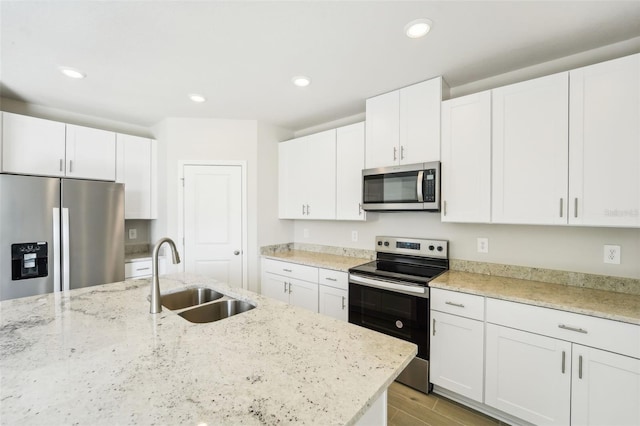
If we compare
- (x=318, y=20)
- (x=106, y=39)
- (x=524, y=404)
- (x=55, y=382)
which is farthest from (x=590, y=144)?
(x=106, y=39)

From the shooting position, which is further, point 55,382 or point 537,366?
point 537,366

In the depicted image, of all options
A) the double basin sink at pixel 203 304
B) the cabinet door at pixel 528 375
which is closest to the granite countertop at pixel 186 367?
the double basin sink at pixel 203 304

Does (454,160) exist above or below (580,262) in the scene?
above

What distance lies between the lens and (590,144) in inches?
65.4

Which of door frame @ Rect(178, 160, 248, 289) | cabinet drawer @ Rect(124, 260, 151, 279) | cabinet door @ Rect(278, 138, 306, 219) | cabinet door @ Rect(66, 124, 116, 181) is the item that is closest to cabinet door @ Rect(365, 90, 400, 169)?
cabinet door @ Rect(278, 138, 306, 219)

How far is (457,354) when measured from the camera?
75.3 inches

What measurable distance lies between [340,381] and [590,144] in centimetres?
199

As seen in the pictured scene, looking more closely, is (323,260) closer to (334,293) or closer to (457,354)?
(334,293)

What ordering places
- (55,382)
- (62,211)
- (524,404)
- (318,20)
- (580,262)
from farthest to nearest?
1. (62,211)
2. (580,262)
3. (524,404)
4. (318,20)
5. (55,382)

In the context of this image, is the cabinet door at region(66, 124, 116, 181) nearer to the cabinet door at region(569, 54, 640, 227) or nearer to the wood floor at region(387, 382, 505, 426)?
the wood floor at region(387, 382, 505, 426)

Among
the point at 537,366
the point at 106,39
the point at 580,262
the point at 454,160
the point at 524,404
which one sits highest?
the point at 106,39

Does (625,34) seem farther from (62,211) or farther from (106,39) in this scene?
(62,211)

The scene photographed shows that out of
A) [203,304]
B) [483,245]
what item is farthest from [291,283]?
[483,245]

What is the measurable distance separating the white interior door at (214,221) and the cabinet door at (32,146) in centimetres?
114
